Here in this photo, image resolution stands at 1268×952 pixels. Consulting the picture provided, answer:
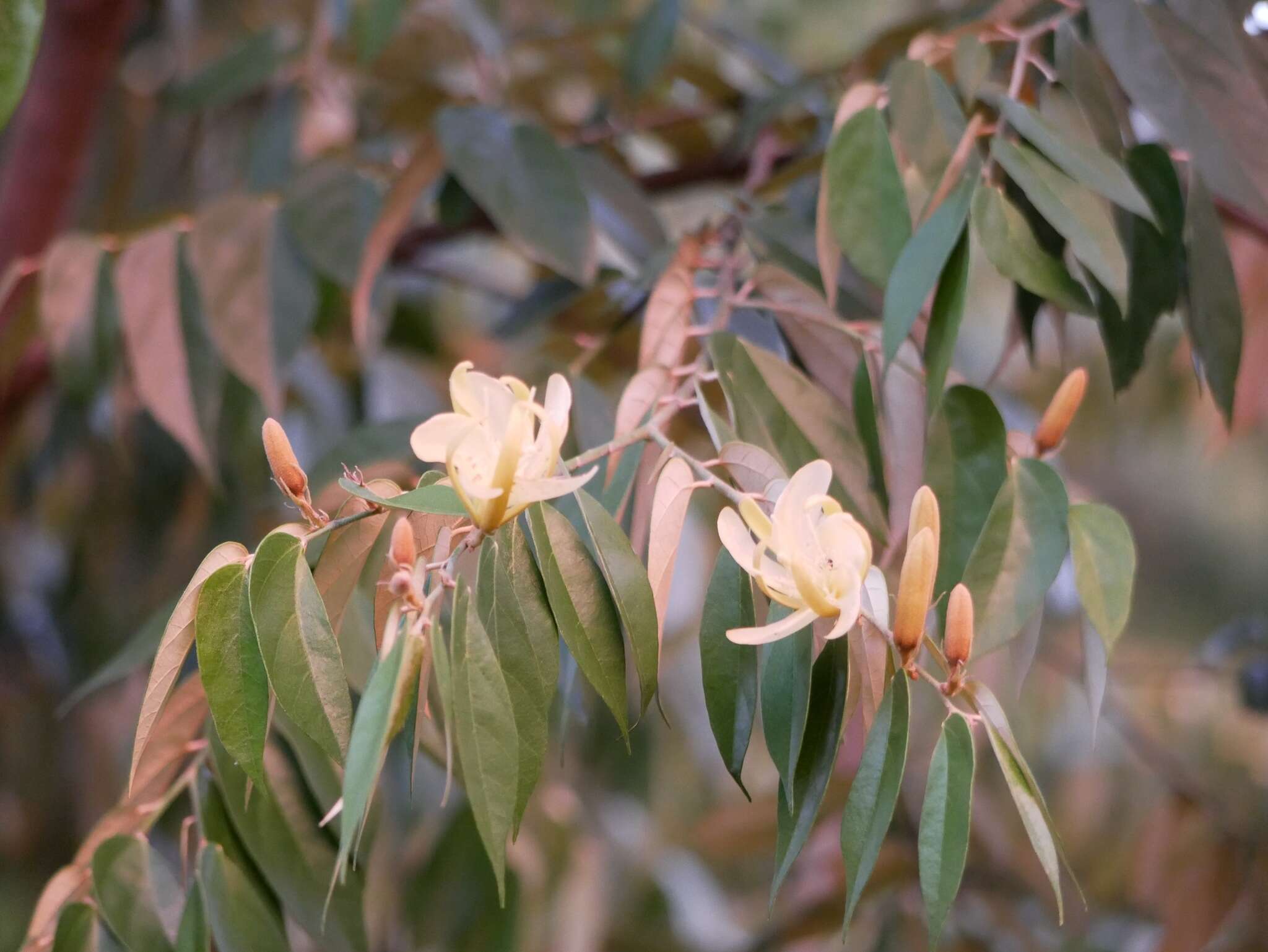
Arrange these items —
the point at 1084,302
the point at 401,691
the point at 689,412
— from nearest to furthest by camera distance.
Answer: the point at 401,691
the point at 1084,302
the point at 689,412

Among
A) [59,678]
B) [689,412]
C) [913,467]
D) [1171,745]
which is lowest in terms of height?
[1171,745]

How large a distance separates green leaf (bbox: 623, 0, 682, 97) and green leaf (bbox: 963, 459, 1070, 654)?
0.39m

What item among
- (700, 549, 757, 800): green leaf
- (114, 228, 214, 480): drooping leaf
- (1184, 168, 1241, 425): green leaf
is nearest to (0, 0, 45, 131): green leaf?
(114, 228, 214, 480): drooping leaf

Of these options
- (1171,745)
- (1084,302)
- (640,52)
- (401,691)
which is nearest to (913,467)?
(1084,302)

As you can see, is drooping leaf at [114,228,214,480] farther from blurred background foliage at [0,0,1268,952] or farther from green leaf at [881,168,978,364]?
green leaf at [881,168,978,364]

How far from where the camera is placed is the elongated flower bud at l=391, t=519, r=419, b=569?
20cm

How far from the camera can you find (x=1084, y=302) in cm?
30

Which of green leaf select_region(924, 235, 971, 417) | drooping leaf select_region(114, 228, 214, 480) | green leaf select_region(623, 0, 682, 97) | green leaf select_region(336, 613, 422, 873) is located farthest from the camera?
green leaf select_region(623, 0, 682, 97)

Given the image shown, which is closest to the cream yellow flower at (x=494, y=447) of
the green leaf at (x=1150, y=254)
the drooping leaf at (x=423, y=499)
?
the drooping leaf at (x=423, y=499)

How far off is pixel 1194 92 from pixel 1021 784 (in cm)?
24

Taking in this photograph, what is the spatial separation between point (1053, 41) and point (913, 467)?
6.2 inches

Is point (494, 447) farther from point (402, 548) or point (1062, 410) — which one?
point (1062, 410)

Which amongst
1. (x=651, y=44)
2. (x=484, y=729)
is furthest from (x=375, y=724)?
(x=651, y=44)

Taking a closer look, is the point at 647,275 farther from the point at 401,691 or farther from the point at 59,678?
the point at 59,678
